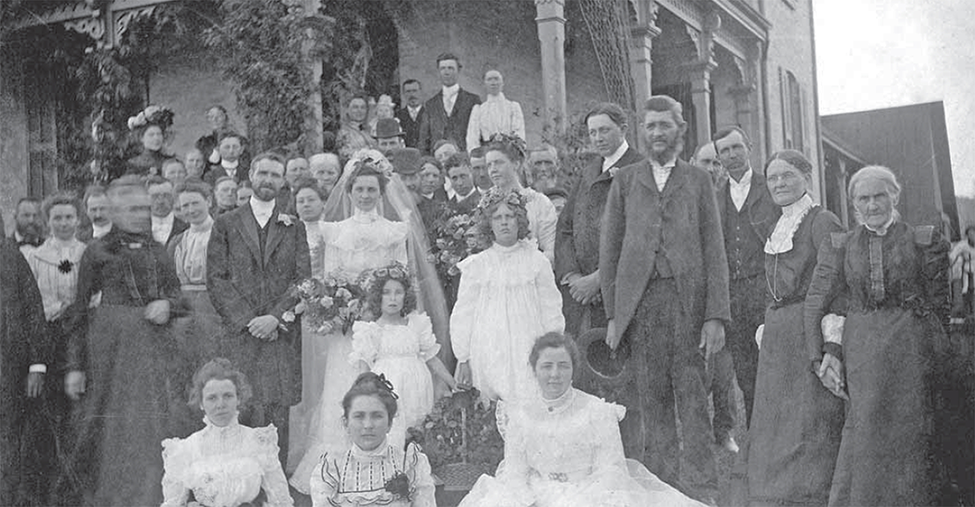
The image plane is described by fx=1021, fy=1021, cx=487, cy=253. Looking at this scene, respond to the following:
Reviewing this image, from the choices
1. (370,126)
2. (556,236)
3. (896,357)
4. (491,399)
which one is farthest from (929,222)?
(370,126)

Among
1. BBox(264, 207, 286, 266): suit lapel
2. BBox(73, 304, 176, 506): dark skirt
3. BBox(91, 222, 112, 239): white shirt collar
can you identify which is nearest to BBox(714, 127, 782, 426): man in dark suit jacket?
BBox(264, 207, 286, 266): suit lapel

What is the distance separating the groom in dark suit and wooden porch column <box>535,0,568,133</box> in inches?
73.3

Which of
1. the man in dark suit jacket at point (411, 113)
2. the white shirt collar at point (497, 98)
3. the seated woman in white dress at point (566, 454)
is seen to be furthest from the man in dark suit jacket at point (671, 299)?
the man in dark suit jacket at point (411, 113)

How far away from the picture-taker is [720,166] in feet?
15.5

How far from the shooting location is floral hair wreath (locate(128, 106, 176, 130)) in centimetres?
638

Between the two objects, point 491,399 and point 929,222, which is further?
point 491,399

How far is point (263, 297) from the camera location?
5066 mm

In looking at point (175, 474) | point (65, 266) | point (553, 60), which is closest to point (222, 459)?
point (175, 474)

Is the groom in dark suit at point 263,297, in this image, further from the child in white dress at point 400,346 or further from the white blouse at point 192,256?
the child in white dress at point 400,346

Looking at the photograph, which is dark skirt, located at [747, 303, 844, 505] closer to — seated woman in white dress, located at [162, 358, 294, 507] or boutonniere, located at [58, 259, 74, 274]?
seated woman in white dress, located at [162, 358, 294, 507]

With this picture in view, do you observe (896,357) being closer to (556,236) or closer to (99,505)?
(556,236)

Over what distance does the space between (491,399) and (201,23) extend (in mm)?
3749

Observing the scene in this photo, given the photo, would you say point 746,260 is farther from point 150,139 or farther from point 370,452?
point 150,139

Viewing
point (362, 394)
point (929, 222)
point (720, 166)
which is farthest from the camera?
point (720, 166)
